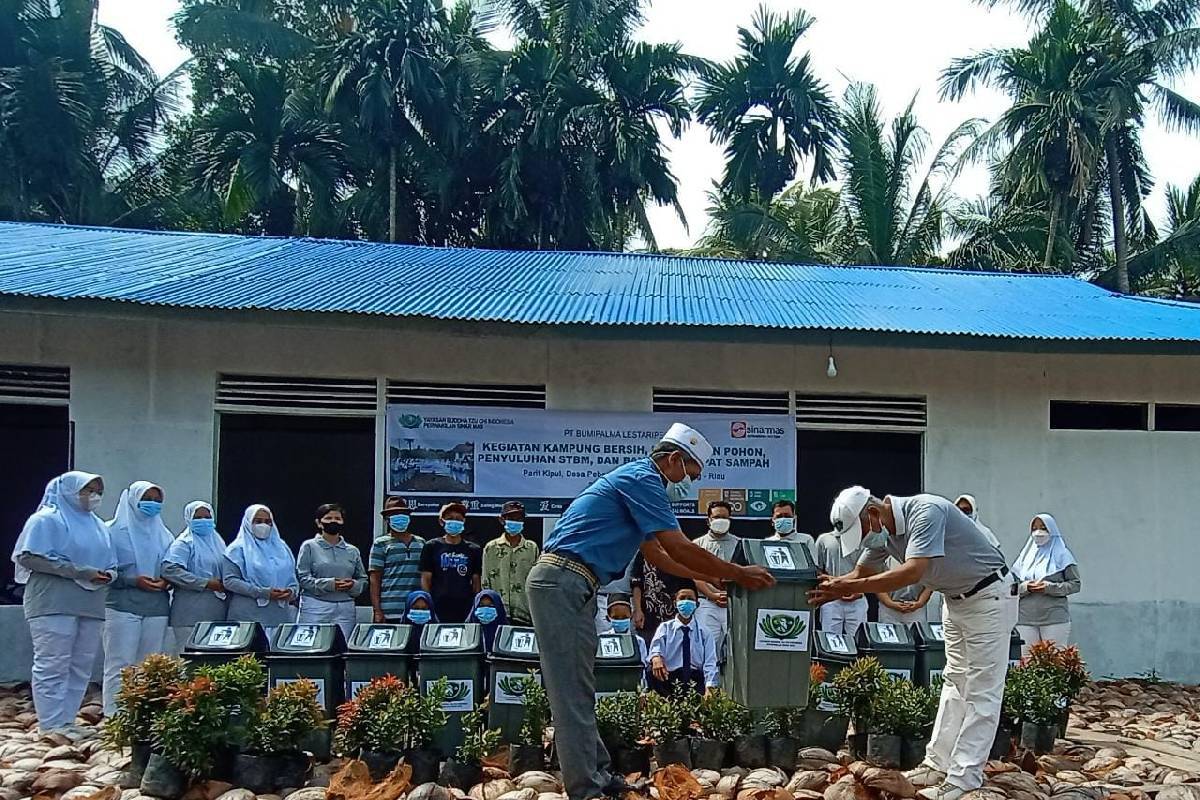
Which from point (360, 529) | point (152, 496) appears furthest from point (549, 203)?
point (152, 496)

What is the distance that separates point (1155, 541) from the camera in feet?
31.3

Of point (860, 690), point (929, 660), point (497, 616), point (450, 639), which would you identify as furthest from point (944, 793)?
point (497, 616)

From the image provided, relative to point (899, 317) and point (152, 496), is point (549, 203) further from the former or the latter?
point (152, 496)

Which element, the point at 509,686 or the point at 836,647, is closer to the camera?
the point at 509,686

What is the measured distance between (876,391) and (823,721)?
398 centimetres

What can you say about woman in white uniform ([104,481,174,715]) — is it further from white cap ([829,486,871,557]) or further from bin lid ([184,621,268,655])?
white cap ([829,486,871,557])

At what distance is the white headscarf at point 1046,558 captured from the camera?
27.0 feet

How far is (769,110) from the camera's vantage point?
77.3 ft

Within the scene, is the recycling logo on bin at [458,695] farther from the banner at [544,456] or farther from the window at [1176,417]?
the window at [1176,417]

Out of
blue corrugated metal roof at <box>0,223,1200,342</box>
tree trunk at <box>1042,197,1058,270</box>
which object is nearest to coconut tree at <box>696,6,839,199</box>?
tree trunk at <box>1042,197,1058,270</box>

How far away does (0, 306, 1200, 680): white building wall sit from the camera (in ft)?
28.7

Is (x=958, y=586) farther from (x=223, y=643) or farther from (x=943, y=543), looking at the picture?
(x=223, y=643)

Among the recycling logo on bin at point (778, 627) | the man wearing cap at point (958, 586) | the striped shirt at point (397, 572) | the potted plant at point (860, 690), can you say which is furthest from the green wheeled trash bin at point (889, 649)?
the striped shirt at point (397, 572)

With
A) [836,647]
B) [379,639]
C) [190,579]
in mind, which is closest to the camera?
[379,639]
